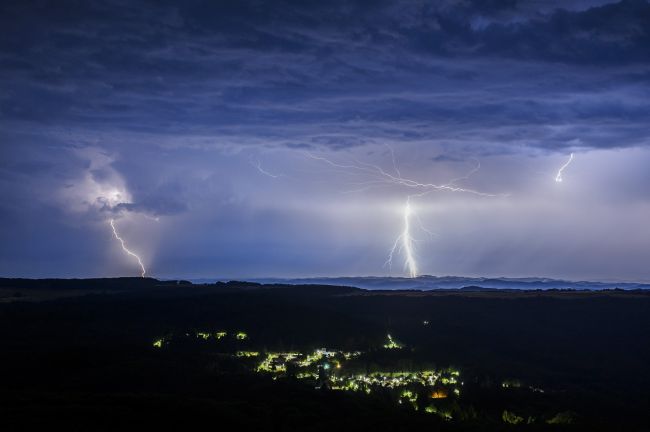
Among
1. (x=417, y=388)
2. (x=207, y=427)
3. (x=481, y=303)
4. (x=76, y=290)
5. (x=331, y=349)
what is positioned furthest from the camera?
(x=76, y=290)

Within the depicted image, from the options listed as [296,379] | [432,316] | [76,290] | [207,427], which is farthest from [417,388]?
[76,290]

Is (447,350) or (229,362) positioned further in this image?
(447,350)

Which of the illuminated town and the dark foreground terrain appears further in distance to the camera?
the illuminated town

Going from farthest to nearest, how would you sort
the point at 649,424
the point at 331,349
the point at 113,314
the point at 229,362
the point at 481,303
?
the point at 481,303
the point at 113,314
the point at 331,349
the point at 229,362
the point at 649,424

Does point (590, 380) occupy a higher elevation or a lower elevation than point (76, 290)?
lower

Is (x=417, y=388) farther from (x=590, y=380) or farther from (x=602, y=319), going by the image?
(x=602, y=319)

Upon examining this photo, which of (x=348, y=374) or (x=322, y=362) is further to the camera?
(x=322, y=362)

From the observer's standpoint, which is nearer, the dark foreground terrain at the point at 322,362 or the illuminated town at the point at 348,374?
the dark foreground terrain at the point at 322,362

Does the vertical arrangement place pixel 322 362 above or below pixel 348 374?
above
